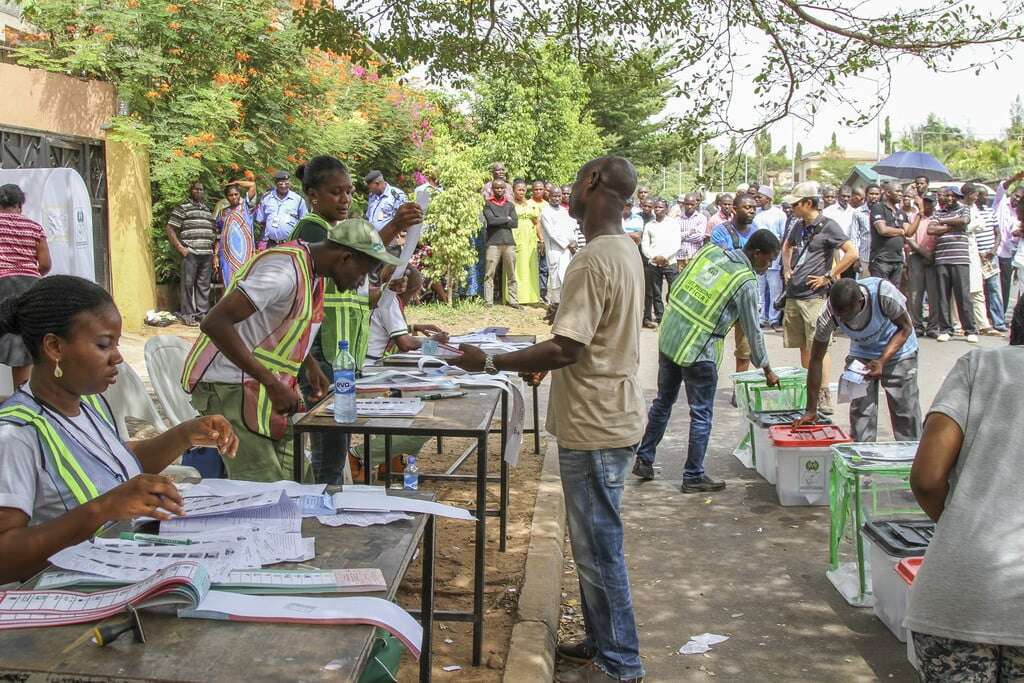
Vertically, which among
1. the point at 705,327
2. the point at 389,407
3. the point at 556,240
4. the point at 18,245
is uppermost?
the point at 556,240

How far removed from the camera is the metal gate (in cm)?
1124

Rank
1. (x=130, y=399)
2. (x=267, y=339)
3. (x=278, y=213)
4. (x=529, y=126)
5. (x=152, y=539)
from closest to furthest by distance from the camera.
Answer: (x=152, y=539) → (x=267, y=339) → (x=130, y=399) → (x=278, y=213) → (x=529, y=126)

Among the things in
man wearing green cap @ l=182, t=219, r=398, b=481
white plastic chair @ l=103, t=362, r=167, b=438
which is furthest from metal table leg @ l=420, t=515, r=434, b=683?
white plastic chair @ l=103, t=362, r=167, b=438

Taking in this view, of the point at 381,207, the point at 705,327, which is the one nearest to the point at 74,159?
the point at 381,207

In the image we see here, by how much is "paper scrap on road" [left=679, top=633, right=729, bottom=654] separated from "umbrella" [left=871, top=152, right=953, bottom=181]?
2129cm

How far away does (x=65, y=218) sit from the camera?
9.72 m

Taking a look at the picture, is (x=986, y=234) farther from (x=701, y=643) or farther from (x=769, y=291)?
(x=701, y=643)

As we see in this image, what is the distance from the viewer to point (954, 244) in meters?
14.1

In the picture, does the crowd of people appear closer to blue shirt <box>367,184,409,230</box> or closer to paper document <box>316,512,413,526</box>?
paper document <box>316,512,413,526</box>

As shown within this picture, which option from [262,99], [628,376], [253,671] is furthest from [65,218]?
[253,671]

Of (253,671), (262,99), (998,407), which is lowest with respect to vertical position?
(253,671)

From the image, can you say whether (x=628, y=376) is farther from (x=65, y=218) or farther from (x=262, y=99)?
(x=262, y=99)

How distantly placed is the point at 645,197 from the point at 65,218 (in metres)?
9.86

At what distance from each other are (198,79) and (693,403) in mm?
9744
